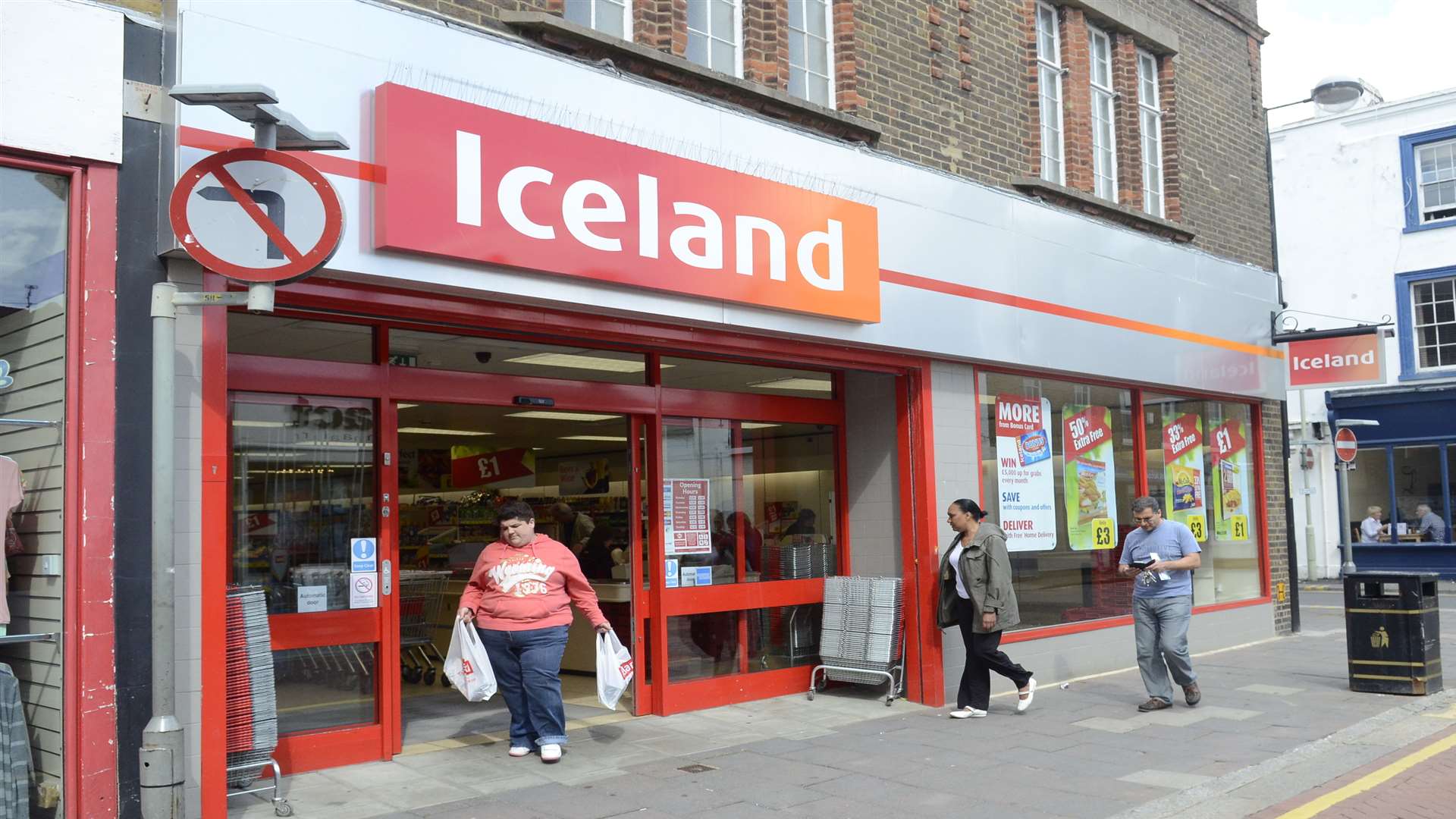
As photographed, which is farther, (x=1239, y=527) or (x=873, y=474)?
(x=1239, y=527)

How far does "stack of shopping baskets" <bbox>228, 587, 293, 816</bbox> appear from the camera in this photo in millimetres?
6184

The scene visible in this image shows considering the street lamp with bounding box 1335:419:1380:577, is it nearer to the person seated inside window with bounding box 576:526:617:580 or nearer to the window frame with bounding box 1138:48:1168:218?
the window frame with bounding box 1138:48:1168:218

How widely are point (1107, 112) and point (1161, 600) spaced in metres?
6.11

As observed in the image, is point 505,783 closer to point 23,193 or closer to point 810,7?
point 23,193

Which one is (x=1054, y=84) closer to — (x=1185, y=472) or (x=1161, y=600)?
(x=1185, y=472)

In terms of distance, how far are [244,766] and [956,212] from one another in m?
6.83

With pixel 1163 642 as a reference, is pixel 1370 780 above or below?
below

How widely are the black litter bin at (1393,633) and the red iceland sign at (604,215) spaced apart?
5.01 m

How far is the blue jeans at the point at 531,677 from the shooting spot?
748 centimetres

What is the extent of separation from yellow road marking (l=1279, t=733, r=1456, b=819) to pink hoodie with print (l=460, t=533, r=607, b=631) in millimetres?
4127

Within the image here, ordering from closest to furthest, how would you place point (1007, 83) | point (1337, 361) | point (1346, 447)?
point (1007, 83)
point (1337, 361)
point (1346, 447)

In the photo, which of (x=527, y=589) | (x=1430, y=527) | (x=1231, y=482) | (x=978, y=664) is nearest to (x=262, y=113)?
(x=527, y=589)

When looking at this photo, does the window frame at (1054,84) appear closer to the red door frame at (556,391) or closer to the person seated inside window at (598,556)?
the red door frame at (556,391)

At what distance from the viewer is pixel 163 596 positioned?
511 centimetres
